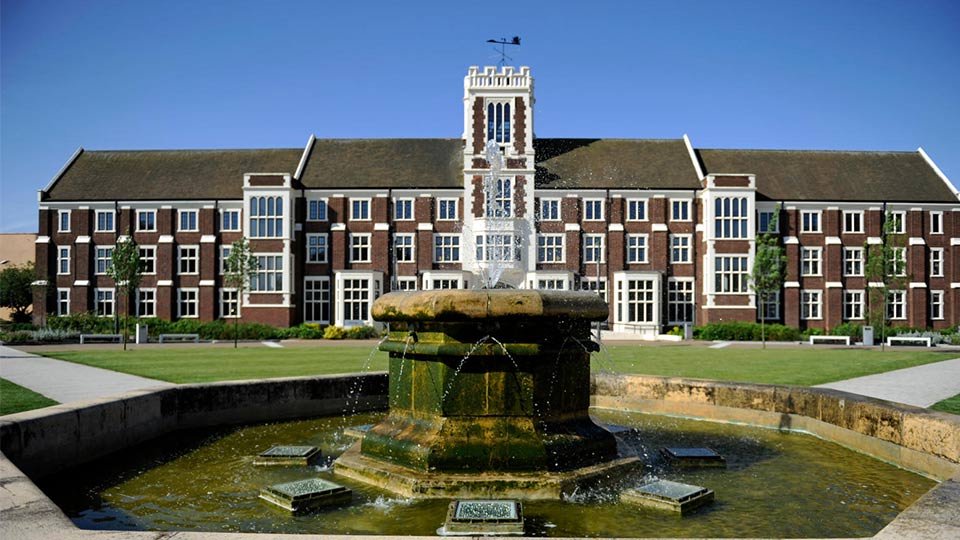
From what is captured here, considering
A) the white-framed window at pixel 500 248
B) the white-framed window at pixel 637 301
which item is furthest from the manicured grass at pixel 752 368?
the white-framed window at pixel 500 248

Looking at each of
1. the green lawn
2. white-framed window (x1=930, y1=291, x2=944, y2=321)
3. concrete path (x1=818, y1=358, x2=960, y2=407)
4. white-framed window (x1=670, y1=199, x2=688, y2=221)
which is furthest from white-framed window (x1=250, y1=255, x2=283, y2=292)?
white-framed window (x1=930, y1=291, x2=944, y2=321)

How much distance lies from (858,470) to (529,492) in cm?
372

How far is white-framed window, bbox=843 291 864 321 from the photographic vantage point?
4744 centimetres

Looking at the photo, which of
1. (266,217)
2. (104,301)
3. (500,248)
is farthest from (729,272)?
(104,301)

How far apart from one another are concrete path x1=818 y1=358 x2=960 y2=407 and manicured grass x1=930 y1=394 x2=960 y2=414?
0.13 meters

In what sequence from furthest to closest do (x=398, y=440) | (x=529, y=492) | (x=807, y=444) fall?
(x=807, y=444), (x=398, y=440), (x=529, y=492)

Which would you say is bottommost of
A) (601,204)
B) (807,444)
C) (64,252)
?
(807,444)

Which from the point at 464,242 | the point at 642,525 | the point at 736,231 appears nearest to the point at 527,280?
the point at 464,242

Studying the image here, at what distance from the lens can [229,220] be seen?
4806cm

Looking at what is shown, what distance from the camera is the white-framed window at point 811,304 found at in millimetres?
47000

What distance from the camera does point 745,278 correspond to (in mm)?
45438

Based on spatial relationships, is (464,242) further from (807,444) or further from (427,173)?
(807,444)

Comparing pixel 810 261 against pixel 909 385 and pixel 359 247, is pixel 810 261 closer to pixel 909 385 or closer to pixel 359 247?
pixel 359 247

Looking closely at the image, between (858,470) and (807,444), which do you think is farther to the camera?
(807,444)
